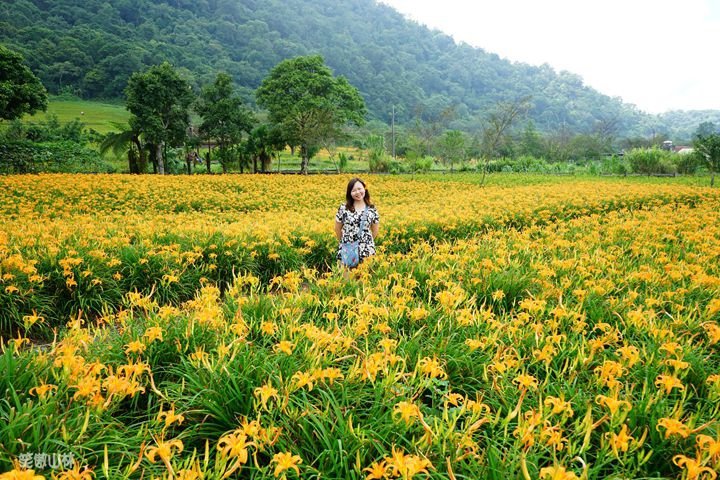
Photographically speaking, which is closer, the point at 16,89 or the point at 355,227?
the point at 355,227

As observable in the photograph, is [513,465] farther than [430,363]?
No

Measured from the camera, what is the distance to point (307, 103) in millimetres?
29172

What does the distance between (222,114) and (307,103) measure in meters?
6.10

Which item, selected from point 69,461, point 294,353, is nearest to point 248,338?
point 294,353

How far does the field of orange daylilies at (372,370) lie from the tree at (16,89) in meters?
18.3

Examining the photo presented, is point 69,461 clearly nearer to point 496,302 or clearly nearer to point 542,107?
point 496,302

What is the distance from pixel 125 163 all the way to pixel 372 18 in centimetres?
10443

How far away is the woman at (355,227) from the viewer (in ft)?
16.1

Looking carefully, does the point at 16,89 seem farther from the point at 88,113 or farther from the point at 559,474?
the point at 88,113

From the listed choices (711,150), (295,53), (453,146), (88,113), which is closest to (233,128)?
(453,146)

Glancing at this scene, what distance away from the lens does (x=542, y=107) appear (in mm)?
92062

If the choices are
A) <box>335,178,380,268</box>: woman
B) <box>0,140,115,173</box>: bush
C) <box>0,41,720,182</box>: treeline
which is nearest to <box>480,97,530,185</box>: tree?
<box>0,41,720,182</box>: treeline

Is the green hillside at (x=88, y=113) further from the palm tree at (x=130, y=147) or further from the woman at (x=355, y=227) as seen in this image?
the woman at (x=355, y=227)

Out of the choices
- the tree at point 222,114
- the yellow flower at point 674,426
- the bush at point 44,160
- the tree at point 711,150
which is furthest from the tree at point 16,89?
the tree at point 711,150
